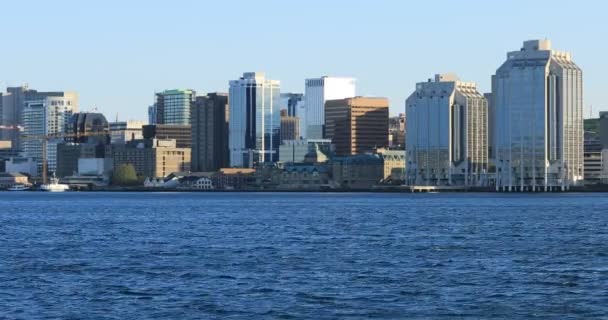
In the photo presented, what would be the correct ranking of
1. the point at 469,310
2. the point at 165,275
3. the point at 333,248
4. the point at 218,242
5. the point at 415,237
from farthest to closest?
the point at 415,237 < the point at 218,242 < the point at 333,248 < the point at 165,275 < the point at 469,310

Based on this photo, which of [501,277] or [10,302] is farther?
[501,277]

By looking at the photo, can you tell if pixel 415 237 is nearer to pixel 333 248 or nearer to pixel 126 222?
pixel 333 248

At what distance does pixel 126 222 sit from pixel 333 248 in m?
48.8

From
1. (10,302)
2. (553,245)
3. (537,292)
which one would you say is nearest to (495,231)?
(553,245)

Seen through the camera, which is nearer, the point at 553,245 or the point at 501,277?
the point at 501,277

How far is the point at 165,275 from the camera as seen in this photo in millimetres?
66125

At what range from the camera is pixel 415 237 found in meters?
97.1

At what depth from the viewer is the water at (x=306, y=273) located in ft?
177

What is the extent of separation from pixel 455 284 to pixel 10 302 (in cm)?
1926

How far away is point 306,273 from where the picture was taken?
2635 inches

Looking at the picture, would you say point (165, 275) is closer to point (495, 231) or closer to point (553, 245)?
point (553, 245)

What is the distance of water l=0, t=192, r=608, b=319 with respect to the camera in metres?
53.9

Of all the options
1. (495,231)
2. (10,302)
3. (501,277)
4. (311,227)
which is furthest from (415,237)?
(10,302)

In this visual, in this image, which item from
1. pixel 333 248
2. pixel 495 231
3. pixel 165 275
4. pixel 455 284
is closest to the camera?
pixel 455 284
